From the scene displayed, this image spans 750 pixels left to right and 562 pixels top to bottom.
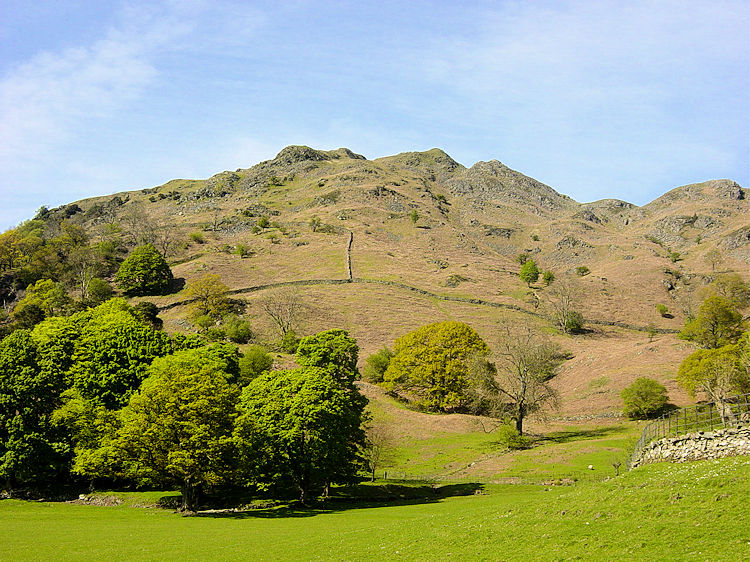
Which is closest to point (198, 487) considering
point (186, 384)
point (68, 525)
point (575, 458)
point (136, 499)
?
point (136, 499)

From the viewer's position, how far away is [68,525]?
33.4 m

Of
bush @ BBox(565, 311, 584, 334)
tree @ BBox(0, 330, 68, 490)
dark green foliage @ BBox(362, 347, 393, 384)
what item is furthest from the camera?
bush @ BBox(565, 311, 584, 334)

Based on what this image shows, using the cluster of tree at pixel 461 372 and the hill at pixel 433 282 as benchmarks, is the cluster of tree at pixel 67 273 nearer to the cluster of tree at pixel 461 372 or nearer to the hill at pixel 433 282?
the hill at pixel 433 282

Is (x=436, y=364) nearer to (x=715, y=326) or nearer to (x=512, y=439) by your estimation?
(x=512, y=439)

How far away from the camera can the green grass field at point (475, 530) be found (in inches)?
711

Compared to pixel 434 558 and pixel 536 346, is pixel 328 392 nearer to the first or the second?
pixel 434 558

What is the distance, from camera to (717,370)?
6000 cm

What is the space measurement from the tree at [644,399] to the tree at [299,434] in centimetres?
4023

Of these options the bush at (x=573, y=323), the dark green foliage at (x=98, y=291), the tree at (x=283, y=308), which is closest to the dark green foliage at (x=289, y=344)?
the tree at (x=283, y=308)

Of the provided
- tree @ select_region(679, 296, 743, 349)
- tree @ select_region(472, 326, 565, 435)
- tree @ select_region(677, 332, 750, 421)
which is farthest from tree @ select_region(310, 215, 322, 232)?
tree @ select_region(677, 332, 750, 421)

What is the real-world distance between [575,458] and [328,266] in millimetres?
105056

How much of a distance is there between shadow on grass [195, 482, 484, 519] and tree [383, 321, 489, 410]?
99.9ft

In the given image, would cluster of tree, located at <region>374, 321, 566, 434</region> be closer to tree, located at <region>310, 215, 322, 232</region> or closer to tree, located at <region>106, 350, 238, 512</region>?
tree, located at <region>106, 350, 238, 512</region>

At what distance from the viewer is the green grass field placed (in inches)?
711
